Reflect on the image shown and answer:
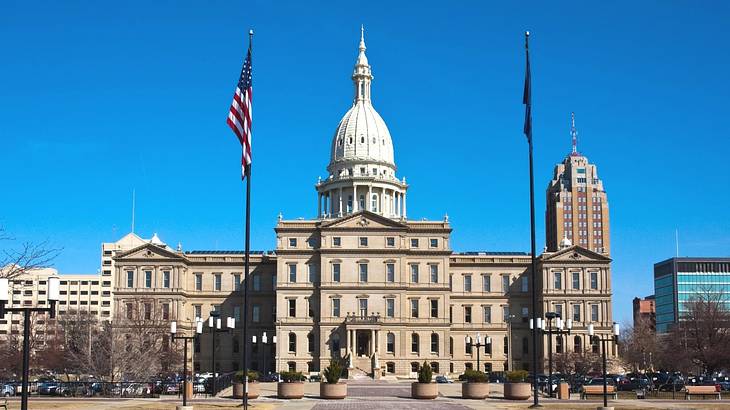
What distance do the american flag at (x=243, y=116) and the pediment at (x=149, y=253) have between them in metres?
81.9

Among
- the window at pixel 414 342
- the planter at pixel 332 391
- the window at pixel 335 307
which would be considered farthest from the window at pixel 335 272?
the planter at pixel 332 391

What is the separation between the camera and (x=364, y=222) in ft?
392

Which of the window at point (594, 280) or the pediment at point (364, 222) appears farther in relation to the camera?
the window at point (594, 280)

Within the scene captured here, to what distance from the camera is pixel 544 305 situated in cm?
12650

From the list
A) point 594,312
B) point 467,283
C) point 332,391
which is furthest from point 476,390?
point 467,283

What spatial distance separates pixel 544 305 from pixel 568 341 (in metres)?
5.48

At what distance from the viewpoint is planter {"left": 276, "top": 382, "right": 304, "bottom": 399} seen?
61.8 m

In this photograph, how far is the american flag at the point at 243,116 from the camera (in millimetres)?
45438

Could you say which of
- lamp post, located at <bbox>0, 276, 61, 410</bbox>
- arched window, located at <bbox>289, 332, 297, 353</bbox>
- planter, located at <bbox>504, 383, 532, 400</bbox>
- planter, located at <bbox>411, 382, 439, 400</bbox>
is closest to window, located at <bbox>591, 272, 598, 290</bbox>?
arched window, located at <bbox>289, 332, 297, 353</bbox>

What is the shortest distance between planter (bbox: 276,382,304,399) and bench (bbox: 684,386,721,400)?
24836 mm

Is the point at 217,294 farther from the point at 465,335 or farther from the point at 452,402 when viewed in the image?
the point at 452,402

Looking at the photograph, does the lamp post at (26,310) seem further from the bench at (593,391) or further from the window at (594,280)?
the window at (594,280)

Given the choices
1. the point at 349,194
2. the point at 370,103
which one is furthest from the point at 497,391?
the point at 370,103

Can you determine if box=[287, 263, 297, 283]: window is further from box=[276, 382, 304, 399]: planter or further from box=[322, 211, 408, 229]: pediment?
box=[276, 382, 304, 399]: planter
